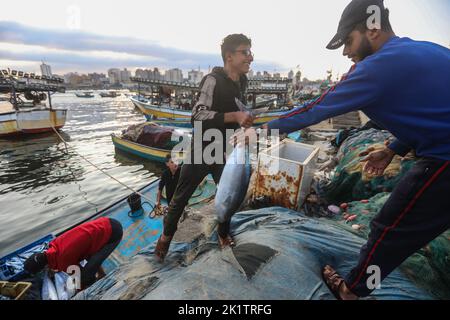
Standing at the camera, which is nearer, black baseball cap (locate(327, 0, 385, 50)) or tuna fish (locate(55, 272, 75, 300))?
black baseball cap (locate(327, 0, 385, 50))

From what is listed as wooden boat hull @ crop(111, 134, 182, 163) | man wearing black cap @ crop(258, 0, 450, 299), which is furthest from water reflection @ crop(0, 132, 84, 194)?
man wearing black cap @ crop(258, 0, 450, 299)

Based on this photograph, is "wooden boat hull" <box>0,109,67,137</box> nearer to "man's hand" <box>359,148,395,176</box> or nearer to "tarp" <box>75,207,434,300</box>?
"tarp" <box>75,207,434,300</box>

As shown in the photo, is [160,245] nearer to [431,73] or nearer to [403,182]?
[403,182]

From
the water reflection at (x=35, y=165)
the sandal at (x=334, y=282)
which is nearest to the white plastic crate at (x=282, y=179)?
the sandal at (x=334, y=282)

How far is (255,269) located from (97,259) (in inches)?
119

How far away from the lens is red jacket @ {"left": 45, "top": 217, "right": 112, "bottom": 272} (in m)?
3.30

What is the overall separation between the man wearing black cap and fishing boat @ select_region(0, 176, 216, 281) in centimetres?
456

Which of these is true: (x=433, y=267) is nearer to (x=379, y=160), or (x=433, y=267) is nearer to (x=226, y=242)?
(x=379, y=160)

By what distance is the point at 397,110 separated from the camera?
1728mm

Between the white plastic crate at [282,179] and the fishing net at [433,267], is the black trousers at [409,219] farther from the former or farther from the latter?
the white plastic crate at [282,179]
